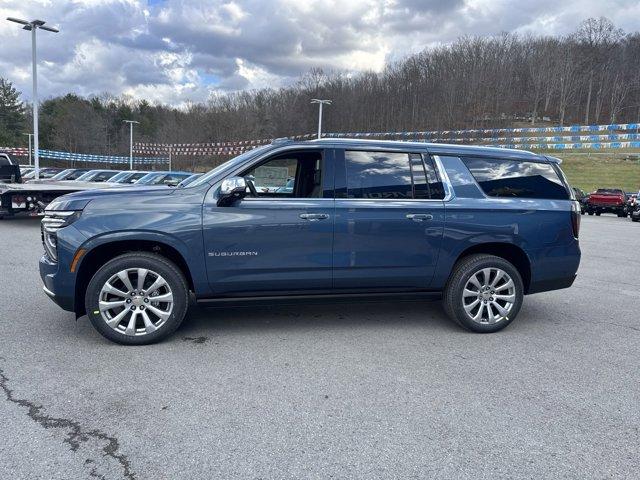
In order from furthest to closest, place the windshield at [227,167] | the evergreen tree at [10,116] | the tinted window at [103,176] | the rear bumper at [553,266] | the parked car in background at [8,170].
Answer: the evergreen tree at [10,116] < the tinted window at [103,176] < the parked car in background at [8,170] < the rear bumper at [553,266] < the windshield at [227,167]

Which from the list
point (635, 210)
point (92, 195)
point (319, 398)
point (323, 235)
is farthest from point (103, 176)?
point (319, 398)

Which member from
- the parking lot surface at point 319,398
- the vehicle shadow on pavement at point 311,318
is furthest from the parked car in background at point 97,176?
the vehicle shadow on pavement at point 311,318

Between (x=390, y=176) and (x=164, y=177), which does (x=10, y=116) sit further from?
(x=390, y=176)

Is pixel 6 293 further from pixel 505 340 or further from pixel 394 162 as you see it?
pixel 505 340

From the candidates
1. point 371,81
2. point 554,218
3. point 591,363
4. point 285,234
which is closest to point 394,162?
point 285,234

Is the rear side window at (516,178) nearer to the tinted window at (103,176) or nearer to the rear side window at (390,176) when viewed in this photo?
the rear side window at (390,176)

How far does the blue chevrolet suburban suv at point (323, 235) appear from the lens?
4.41m

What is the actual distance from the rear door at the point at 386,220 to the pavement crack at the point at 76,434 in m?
2.45

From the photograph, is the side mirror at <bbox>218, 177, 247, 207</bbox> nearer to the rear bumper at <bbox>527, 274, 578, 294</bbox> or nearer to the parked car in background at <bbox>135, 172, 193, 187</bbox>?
the rear bumper at <bbox>527, 274, 578, 294</bbox>

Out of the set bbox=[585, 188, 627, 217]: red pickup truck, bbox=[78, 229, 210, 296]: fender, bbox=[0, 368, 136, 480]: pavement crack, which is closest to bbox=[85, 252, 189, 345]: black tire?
bbox=[78, 229, 210, 296]: fender

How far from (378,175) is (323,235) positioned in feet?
2.67

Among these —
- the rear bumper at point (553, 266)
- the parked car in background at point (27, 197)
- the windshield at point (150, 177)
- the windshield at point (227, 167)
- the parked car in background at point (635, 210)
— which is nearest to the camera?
the windshield at point (227, 167)

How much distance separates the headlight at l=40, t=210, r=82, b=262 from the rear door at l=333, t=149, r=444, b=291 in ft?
7.66

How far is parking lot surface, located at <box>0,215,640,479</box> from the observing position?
2807 millimetres
